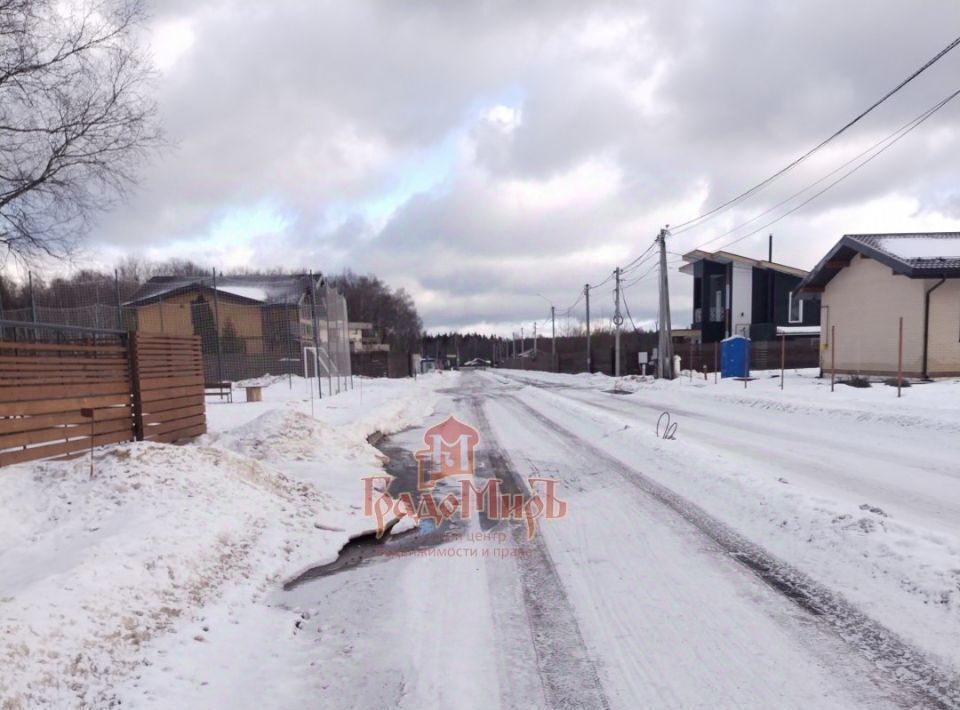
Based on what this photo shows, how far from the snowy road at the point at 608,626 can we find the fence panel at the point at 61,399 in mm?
3447

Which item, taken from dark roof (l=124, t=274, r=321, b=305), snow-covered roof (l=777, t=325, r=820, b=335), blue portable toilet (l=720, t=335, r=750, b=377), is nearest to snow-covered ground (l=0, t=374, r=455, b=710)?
dark roof (l=124, t=274, r=321, b=305)

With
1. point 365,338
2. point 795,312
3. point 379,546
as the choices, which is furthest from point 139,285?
point 365,338

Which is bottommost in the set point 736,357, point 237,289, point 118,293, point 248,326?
point 736,357

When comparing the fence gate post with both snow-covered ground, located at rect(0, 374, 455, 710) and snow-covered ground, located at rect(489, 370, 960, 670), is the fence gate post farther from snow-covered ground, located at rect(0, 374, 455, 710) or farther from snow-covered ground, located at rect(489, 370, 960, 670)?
snow-covered ground, located at rect(489, 370, 960, 670)

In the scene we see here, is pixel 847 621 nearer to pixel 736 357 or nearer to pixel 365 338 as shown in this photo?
pixel 736 357

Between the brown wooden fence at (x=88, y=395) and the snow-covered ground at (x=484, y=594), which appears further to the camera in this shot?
the brown wooden fence at (x=88, y=395)

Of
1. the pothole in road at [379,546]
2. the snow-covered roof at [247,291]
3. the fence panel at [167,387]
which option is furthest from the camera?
the snow-covered roof at [247,291]

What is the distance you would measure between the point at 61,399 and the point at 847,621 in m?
7.48

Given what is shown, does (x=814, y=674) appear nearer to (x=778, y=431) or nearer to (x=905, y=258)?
(x=778, y=431)

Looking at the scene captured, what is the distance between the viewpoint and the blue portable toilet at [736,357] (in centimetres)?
2748

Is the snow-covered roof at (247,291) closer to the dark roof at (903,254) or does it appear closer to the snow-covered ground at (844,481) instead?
the snow-covered ground at (844,481)

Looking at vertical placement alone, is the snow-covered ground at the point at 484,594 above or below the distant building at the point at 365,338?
below

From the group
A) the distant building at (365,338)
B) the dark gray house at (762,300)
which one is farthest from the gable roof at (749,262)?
the distant building at (365,338)

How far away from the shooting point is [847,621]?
12.7 feet
